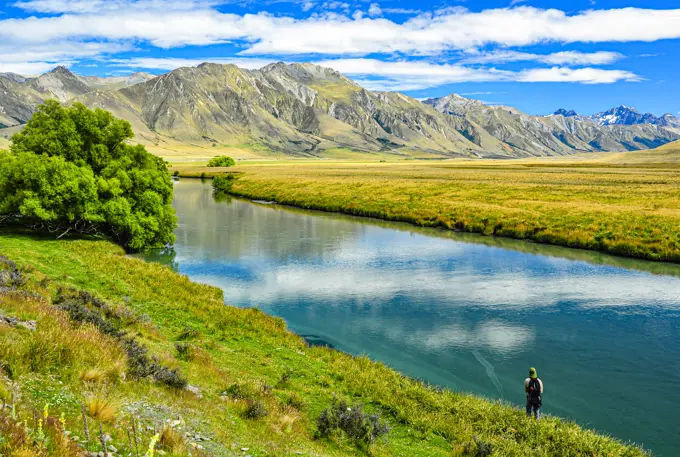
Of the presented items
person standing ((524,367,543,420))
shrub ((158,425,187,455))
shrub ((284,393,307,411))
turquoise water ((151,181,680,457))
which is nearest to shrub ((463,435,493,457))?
person standing ((524,367,543,420))

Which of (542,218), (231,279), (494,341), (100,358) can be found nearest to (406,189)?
(542,218)

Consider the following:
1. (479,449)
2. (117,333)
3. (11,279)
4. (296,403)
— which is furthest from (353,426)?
(11,279)

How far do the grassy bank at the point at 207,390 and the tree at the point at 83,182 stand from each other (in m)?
14.2

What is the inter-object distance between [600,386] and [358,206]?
211ft

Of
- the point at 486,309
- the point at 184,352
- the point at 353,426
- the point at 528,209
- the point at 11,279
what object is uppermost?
the point at 528,209

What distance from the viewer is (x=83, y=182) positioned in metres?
40.3

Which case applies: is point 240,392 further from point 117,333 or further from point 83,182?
point 83,182

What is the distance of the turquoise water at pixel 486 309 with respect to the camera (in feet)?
68.7

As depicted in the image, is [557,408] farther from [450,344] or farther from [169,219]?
[169,219]

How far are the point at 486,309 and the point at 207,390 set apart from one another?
22.2 meters

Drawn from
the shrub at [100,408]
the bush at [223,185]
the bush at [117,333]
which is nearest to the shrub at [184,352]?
the bush at [117,333]

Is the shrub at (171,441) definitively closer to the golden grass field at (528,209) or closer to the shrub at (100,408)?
the shrub at (100,408)

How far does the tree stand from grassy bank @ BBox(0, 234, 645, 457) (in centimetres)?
1421

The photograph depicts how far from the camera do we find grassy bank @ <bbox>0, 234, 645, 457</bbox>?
987 centimetres
